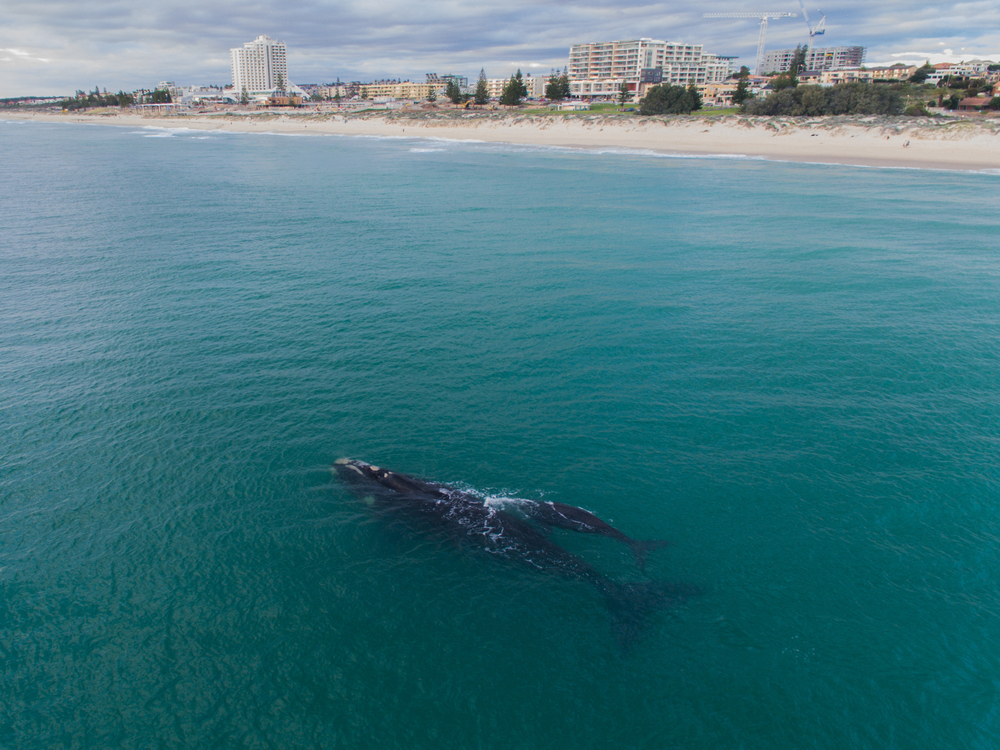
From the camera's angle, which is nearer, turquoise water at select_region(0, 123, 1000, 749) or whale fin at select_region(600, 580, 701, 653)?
turquoise water at select_region(0, 123, 1000, 749)

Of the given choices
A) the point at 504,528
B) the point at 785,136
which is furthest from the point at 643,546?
the point at 785,136

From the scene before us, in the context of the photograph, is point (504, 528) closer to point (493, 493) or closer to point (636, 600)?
point (493, 493)

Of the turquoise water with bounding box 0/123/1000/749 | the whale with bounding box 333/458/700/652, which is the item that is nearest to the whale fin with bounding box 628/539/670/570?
the turquoise water with bounding box 0/123/1000/749

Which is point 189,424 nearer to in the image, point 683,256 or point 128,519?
point 128,519

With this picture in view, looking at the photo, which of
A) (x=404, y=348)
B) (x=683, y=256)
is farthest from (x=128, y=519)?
(x=683, y=256)

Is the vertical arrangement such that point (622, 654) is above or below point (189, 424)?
below

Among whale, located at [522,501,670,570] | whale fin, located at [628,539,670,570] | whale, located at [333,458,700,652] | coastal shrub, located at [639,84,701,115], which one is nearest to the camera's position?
whale, located at [333,458,700,652]

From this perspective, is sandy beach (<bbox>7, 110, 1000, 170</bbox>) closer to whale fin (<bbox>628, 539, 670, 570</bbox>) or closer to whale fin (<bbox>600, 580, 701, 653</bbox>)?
whale fin (<bbox>628, 539, 670, 570</bbox>)
